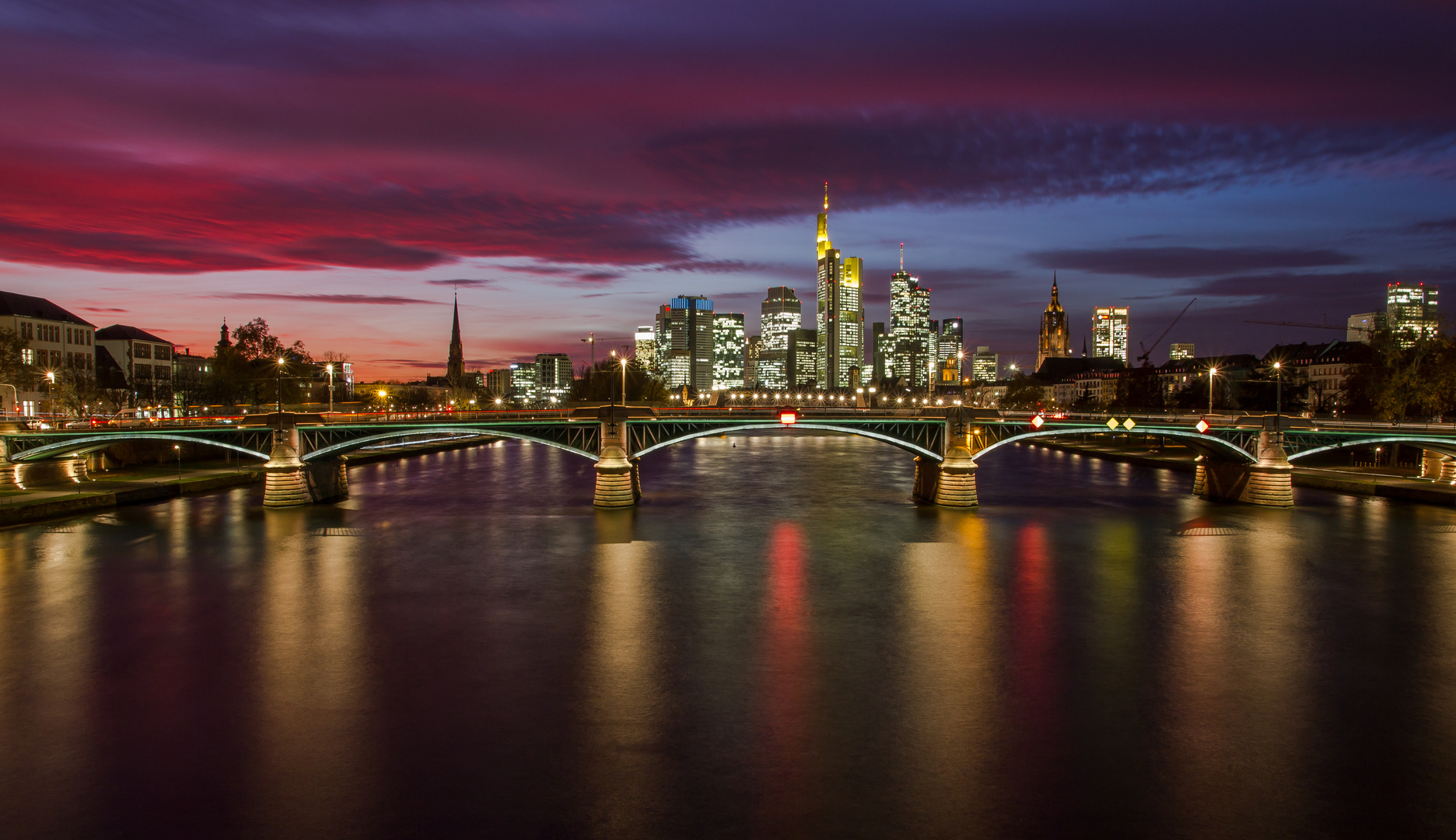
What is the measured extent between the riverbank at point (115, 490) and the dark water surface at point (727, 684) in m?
3.82

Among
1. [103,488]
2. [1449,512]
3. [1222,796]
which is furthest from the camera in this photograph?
[103,488]

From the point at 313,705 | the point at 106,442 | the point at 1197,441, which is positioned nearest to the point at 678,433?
the point at 1197,441

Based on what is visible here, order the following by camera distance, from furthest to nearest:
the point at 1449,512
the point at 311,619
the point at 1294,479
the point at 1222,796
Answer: the point at 1294,479 → the point at 1449,512 → the point at 311,619 → the point at 1222,796

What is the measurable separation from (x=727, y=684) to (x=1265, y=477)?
2006 inches

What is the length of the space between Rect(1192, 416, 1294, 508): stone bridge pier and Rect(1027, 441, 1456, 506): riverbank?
26.7 ft

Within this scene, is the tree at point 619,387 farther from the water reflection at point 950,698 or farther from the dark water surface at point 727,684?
the water reflection at point 950,698

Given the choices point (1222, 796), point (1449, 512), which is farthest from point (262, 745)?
point (1449, 512)

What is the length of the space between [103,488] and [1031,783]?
65.4m

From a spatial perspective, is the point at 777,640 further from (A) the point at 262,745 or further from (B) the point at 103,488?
(B) the point at 103,488

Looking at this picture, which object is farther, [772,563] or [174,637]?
[772,563]

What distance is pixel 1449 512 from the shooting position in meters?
53.2

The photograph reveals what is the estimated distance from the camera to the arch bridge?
56281 mm

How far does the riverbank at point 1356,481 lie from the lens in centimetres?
5722

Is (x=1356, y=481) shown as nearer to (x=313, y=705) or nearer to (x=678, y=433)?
(x=678, y=433)
